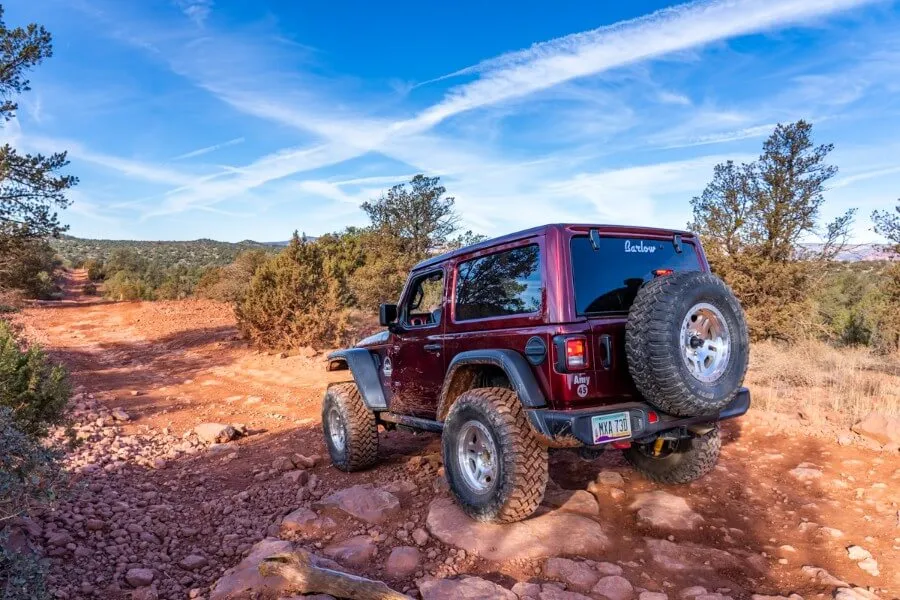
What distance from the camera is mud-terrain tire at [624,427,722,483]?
4445mm

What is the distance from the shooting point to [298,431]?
7.28 metres

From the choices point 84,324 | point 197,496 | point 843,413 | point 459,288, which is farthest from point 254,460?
point 84,324

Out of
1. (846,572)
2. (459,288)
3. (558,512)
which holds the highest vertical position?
(459,288)

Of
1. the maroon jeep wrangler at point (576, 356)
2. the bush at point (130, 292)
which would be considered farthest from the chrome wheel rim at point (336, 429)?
the bush at point (130, 292)

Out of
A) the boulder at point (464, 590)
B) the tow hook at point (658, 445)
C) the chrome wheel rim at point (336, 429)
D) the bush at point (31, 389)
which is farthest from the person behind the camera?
the bush at point (31, 389)

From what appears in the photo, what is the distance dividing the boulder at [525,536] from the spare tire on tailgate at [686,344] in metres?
Result: 0.95

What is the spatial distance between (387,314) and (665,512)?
8.83 ft

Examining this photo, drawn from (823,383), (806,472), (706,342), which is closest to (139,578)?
(706,342)

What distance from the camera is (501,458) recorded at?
11.8 ft

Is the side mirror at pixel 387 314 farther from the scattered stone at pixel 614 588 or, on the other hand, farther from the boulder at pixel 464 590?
the scattered stone at pixel 614 588

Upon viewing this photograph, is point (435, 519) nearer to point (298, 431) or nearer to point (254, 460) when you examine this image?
point (254, 460)

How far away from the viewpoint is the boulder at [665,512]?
3912 mm

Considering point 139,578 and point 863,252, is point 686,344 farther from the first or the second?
point 863,252

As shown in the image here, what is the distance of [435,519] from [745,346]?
2355 mm
